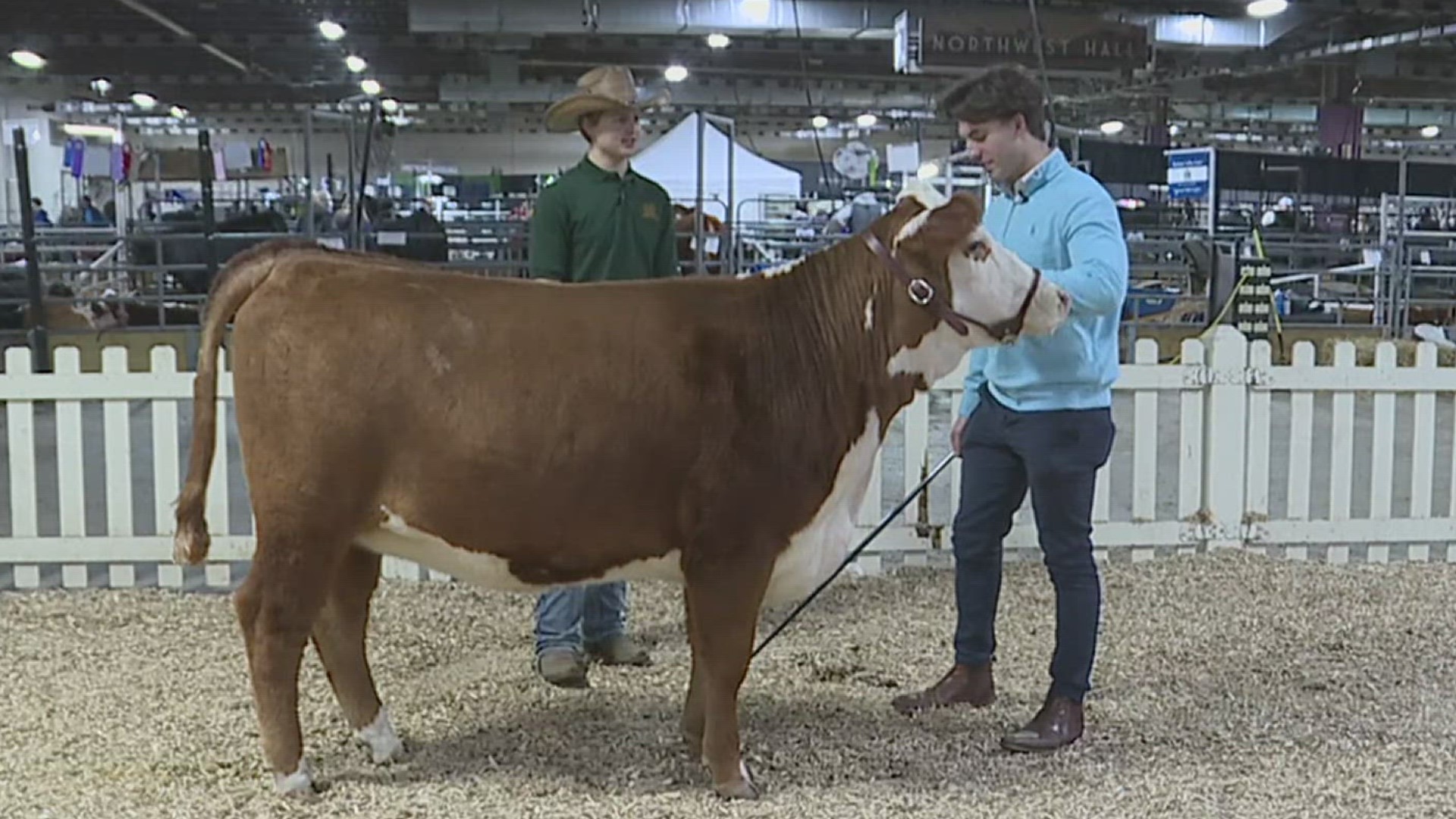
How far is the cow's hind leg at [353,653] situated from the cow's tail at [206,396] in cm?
37

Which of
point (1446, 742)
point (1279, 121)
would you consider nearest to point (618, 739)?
point (1446, 742)

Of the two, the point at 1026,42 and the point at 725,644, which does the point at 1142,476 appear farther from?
the point at 1026,42

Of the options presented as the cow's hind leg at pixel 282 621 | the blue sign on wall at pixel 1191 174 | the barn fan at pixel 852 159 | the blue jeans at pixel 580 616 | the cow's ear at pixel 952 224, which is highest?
the barn fan at pixel 852 159

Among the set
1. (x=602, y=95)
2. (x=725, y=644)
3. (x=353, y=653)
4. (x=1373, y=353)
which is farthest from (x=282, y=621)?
(x=1373, y=353)

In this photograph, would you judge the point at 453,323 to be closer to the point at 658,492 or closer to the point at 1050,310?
the point at 658,492

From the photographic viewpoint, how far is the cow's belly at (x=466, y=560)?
11.7 ft

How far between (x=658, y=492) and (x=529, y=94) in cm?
2790

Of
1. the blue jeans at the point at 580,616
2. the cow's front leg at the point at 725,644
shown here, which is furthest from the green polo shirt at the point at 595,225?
the cow's front leg at the point at 725,644

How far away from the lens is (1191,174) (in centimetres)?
1805

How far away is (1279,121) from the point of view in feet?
122

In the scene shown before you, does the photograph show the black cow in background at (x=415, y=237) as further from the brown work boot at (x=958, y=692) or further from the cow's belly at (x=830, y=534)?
the cow's belly at (x=830, y=534)

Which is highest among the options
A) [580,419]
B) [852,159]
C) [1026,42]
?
[1026,42]

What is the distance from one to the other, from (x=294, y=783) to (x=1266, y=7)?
18831mm

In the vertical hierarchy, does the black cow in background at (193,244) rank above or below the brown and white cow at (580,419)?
above
